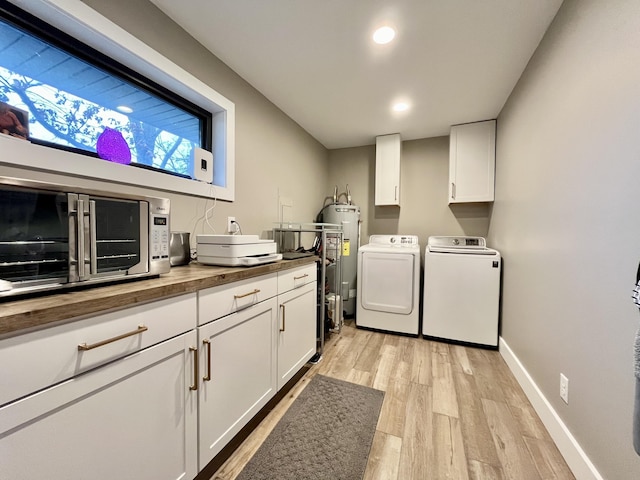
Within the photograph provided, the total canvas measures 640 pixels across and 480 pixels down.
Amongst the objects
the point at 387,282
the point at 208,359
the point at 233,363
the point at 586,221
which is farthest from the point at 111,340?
the point at 387,282

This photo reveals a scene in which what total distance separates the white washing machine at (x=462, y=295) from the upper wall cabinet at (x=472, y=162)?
0.68 meters

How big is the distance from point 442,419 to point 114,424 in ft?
5.27

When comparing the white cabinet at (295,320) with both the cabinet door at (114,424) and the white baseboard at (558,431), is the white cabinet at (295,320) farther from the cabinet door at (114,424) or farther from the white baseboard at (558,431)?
the white baseboard at (558,431)

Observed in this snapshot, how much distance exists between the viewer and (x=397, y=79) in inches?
80.3

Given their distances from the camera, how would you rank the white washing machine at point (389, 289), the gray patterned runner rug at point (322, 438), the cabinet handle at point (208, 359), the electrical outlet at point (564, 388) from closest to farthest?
the cabinet handle at point (208, 359) < the gray patterned runner rug at point (322, 438) < the electrical outlet at point (564, 388) < the white washing machine at point (389, 289)

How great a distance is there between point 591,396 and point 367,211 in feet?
8.97

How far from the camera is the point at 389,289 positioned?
2.76 meters

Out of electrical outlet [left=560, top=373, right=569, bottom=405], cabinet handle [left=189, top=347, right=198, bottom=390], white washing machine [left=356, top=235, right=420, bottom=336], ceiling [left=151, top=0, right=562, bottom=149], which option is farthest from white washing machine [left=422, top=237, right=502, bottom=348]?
cabinet handle [left=189, top=347, right=198, bottom=390]

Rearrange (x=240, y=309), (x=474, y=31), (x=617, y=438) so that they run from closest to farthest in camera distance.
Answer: (x=617, y=438), (x=240, y=309), (x=474, y=31)

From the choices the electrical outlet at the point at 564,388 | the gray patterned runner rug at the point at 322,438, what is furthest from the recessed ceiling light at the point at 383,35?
the gray patterned runner rug at the point at 322,438

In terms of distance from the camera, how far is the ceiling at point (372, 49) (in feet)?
4.61

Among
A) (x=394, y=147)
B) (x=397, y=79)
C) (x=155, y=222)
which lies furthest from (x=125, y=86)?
(x=394, y=147)

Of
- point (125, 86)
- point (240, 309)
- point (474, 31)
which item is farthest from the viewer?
point (474, 31)

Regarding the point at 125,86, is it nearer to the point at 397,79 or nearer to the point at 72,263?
the point at 72,263
